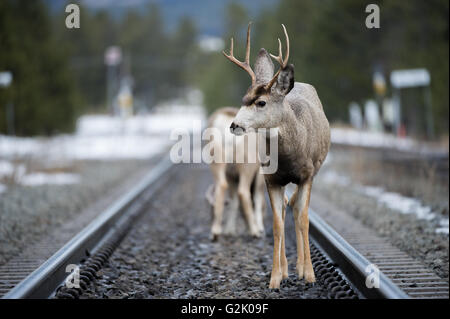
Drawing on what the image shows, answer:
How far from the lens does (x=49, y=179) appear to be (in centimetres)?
1370

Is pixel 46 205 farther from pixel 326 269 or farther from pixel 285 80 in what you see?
pixel 285 80

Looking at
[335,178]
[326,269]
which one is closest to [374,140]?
[335,178]

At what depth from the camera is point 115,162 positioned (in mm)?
18469

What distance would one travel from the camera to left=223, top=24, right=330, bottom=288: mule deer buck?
13.7ft

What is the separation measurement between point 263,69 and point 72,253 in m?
2.64

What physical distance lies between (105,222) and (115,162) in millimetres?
11235

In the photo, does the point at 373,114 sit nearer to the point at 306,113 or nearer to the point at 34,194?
the point at 34,194

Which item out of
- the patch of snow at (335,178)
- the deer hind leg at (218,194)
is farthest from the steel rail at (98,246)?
the patch of snow at (335,178)

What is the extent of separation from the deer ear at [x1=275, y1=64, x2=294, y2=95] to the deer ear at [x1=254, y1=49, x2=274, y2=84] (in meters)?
0.21

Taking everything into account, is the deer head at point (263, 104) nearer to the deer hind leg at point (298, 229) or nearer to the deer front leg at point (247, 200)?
the deer hind leg at point (298, 229)

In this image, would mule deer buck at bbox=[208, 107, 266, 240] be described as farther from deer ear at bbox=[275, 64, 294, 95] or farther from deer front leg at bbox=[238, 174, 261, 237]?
deer ear at bbox=[275, 64, 294, 95]

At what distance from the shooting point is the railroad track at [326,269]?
445cm

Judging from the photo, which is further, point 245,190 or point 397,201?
point 397,201
